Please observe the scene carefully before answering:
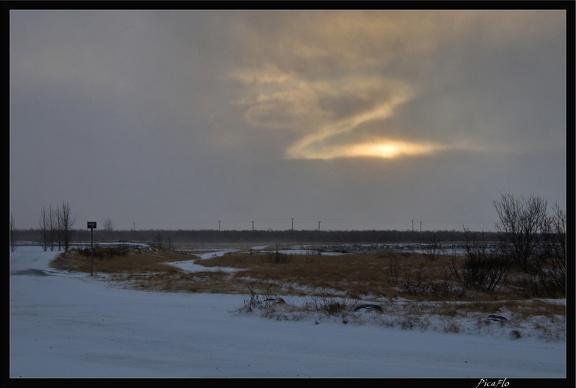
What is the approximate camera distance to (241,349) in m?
9.98

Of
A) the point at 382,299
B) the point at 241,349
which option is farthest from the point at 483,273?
the point at 241,349

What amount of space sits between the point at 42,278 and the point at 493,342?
23.4 metres

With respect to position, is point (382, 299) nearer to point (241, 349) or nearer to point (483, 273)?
point (483, 273)

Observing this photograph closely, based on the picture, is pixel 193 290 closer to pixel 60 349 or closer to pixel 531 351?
pixel 60 349

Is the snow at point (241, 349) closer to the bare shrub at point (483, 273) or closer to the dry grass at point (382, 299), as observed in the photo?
the dry grass at point (382, 299)

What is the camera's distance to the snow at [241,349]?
8.32 m

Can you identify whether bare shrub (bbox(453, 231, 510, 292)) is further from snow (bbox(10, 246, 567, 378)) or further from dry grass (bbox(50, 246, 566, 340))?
snow (bbox(10, 246, 567, 378))

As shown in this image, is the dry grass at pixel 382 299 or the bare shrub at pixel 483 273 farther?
the bare shrub at pixel 483 273

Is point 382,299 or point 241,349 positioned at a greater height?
point 241,349

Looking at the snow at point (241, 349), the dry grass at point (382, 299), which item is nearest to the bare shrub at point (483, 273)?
the dry grass at point (382, 299)

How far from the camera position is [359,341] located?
10.6 metres

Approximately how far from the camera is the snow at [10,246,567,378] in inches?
328
